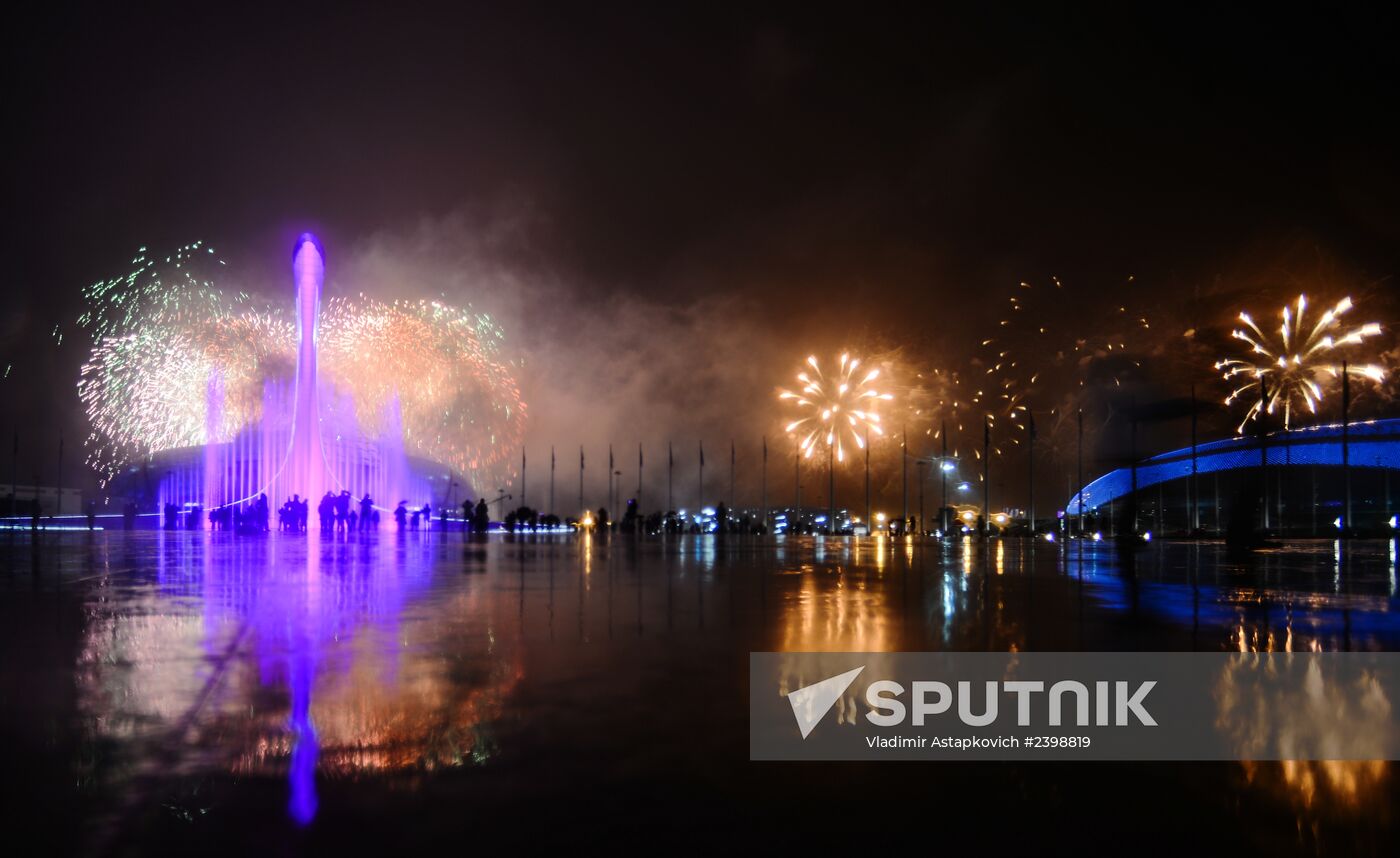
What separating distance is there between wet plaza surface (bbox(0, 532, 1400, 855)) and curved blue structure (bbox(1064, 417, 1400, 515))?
53.5 m

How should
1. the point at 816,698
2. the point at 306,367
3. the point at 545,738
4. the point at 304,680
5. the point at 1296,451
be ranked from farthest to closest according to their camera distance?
the point at 1296,451, the point at 306,367, the point at 304,680, the point at 816,698, the point at 545,738

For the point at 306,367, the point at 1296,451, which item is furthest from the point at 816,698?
Result: the point at 1296,451

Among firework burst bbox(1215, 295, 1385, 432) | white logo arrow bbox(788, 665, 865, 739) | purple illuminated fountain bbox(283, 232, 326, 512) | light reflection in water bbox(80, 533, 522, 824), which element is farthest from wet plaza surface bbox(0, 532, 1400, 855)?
firework burst bbox(1215, 295, 1385, 432)

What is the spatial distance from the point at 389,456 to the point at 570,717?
266 ft

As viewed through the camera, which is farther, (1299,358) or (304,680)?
(1299,358)

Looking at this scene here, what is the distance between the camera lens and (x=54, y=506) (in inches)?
3228

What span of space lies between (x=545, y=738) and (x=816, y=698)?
1811 millimetres

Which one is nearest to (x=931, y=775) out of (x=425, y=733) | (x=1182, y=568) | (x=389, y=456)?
(x=425, y=733)

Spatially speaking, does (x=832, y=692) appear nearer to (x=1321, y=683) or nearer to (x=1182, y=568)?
(x=1321, y=683)

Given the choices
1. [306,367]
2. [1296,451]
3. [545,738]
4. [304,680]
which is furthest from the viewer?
[1296,451]

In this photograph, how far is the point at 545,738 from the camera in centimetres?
481

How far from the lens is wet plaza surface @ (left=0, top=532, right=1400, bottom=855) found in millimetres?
3578

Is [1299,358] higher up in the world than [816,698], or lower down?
higher up

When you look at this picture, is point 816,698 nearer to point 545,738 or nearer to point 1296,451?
point 545,738
